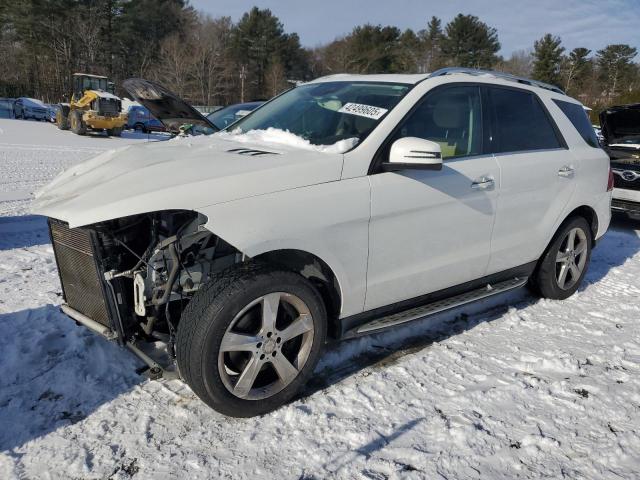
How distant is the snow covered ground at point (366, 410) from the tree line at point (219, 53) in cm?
4336

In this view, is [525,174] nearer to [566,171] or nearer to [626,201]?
[566,171]

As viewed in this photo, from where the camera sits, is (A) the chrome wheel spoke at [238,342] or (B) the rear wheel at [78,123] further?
(B) the rear wheel at [78,123]

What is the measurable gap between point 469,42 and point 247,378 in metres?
59.5

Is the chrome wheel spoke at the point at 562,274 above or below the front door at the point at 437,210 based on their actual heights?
below

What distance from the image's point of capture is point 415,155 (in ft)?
9.23

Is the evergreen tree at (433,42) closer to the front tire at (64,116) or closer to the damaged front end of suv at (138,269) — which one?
the front tire at (64,116)

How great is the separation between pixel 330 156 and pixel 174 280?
42.2 inches

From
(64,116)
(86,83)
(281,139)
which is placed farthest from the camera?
(86,83)

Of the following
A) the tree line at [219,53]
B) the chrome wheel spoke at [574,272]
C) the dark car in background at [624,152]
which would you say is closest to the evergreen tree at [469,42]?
the tree line at [219,53]

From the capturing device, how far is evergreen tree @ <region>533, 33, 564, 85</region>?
55031 mm

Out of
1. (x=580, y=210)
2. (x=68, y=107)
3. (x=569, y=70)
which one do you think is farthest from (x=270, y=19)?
(x=580, y=210)

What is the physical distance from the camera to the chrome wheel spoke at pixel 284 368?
2.72 metres

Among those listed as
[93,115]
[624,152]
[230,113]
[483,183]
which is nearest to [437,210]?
[483,183]

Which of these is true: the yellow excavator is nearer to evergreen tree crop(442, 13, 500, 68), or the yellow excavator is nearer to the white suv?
the white suv
